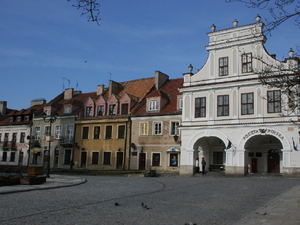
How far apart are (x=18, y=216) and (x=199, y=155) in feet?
90.3

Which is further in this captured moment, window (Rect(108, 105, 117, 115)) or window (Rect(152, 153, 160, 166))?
window (Rect(108, 105, 117, 115))

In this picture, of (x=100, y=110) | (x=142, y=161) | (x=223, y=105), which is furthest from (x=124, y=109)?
(x=223, y=105)

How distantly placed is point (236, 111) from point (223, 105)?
1.40 m

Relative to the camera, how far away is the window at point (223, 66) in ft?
105

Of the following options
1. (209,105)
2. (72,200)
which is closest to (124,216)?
(72,200)

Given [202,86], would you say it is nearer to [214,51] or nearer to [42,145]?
[214,51]

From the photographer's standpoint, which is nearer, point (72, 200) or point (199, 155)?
point (72, 200)

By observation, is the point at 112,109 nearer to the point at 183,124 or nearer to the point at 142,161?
the point at 142,161

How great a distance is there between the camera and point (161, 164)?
37.1 m

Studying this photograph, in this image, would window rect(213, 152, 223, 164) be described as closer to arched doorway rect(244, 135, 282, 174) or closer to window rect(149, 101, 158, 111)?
arched doorway rect(244, 135, 282, 174)

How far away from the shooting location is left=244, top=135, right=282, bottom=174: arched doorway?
31.5 m

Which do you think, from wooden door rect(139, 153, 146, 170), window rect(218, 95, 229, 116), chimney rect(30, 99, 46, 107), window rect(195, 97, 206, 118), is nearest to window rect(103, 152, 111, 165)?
wooden door rect(139, 153, 146, 170)

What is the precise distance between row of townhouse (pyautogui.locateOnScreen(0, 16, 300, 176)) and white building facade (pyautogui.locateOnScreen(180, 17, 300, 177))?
87mm

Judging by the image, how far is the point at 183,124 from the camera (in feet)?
109
